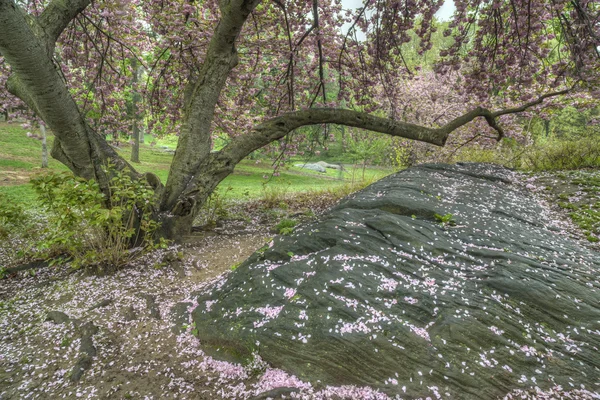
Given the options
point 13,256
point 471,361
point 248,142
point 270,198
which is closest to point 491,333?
point 471,361

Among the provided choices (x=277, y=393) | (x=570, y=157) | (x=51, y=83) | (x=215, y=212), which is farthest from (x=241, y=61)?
(x=570, y=157)

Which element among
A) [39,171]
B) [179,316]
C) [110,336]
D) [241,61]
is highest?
[241,61]

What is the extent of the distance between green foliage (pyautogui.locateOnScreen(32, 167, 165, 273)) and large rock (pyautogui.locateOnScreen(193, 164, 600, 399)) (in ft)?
5.56

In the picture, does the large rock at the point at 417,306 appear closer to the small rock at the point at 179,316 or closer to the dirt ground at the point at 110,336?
the small rock at the point at 179,316

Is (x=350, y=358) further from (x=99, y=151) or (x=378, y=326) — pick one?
(x=99, y=151)

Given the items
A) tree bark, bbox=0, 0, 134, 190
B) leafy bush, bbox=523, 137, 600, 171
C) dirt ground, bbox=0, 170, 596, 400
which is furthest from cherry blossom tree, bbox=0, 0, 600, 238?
leafy bush, bbox=523, 137, 600, 171

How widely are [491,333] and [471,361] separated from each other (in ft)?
0.90

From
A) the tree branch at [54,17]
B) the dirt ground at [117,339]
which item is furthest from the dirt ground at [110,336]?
the tree branch at [54,17]

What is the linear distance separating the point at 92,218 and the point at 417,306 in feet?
12.0

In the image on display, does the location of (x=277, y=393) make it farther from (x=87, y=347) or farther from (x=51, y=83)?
(x=51, y=83)

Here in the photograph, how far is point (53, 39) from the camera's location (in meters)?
4.19

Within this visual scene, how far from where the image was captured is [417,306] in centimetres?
231

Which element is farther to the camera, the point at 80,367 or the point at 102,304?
the point at 102,304

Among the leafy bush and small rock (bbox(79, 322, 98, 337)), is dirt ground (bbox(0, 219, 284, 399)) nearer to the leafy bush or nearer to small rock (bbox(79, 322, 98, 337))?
small rock (bbox(79, 322, 98, 337))
